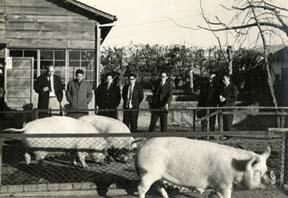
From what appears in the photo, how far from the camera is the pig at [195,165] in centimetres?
729

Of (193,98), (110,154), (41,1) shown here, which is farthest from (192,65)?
(110,154)

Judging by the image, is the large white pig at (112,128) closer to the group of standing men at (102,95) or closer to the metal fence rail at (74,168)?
the metal fence rail at (74,168)

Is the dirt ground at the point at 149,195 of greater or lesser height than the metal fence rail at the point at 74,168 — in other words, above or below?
below

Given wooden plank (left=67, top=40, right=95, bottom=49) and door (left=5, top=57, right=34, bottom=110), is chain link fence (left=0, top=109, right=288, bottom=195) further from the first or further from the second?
wooden plank (left=67, top=40, right=95, bottom=49)

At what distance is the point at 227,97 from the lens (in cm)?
1384

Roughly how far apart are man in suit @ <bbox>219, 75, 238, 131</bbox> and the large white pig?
11.4 feet

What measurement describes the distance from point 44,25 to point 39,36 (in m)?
0.33

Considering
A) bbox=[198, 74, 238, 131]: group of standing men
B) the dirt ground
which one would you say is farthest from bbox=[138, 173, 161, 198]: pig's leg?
bbox=[198, 74, 238, 131]: group of standing men

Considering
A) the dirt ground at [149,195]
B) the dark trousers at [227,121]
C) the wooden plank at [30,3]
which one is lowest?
the dirt ground at [149,195]

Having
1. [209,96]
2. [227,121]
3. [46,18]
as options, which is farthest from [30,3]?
[227,121]

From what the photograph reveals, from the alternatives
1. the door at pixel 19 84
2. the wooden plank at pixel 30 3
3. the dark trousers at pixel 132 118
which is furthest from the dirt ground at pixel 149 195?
the wooden plank at pixel 30 3

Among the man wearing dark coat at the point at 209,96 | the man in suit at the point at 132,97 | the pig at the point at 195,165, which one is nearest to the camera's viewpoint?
the pig at the point at 195,165

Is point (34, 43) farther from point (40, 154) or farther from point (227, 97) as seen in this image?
point (40, 154)

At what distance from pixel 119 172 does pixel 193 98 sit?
16.2 m
